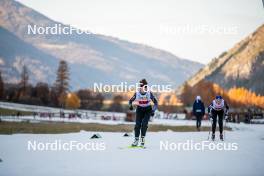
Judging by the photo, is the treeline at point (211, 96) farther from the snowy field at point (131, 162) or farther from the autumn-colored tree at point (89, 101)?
the snowy field at point (131, 162)

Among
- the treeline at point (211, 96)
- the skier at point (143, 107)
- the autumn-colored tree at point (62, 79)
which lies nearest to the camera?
the skier at point (143, 107)

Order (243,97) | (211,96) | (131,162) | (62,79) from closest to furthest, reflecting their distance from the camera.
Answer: (131,162), (62,79), (211,96), (243,97)

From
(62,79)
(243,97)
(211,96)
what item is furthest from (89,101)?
(243,97)

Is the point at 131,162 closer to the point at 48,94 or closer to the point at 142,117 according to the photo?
the point at 142,117

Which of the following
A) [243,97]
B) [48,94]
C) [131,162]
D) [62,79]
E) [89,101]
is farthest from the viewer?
[243,97]

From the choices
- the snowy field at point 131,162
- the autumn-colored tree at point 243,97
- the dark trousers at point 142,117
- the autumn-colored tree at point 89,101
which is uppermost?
the autumn-colored tree at point 243,97

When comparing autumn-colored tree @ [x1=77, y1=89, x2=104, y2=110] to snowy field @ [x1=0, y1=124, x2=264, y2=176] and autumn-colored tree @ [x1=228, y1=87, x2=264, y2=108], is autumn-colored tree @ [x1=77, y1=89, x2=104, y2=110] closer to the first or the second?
autumn-colored tree @ [x1=228, y1=87, x2=264, y2=108]

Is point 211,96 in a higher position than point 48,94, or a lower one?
higher

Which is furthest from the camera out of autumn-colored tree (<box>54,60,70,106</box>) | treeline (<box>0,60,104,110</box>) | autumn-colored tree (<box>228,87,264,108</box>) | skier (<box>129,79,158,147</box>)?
autumn-colored tree (<box>228,87,264,108</box>)

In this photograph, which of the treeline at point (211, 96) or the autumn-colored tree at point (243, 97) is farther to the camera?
the autumn-colored tree at point (243, 97)

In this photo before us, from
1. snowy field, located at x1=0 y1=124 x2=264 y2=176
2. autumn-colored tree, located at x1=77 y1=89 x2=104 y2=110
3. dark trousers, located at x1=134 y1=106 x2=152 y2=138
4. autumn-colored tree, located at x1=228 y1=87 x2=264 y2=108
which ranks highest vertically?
autumn-colored tree, located at x1=228 y1=87 x2=264 y2=108

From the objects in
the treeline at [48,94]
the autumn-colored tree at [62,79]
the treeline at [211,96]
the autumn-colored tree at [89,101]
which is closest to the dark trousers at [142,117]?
Result: the treeline at [48,94]

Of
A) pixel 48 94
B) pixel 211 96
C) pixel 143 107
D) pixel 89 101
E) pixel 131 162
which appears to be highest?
pixel 211 96

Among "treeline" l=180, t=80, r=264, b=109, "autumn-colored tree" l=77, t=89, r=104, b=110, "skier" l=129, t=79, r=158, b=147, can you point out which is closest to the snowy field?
"skier" l=129, t=79, r=158, b=147
